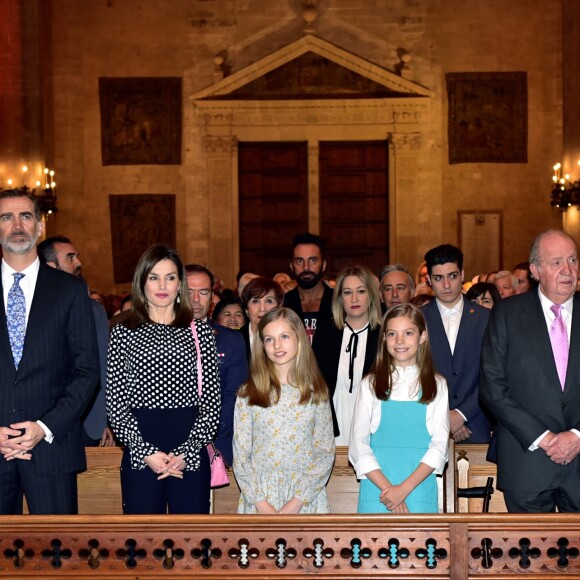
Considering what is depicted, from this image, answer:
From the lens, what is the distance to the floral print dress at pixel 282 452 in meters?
5.49

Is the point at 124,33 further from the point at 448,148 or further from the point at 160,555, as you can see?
the point at 160,555

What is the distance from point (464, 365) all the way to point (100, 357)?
8.19 feet

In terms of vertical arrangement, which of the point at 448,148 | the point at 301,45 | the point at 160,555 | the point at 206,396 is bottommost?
the point at 160,555

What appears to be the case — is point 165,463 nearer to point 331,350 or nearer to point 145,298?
point 145,298

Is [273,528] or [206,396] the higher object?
[206,396]

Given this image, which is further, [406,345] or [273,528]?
[406,345]

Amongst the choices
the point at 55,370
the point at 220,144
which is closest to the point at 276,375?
the point at 55,370

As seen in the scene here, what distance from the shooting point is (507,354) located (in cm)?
554

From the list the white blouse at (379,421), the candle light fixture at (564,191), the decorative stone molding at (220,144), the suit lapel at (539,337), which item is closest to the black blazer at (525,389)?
the suit lapel at (539,337)

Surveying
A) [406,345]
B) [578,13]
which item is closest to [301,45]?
[578,13]

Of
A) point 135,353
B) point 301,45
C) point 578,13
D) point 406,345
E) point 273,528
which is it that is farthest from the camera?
point 301,45

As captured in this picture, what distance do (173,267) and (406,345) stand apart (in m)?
1.35

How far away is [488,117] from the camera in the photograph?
2103cm

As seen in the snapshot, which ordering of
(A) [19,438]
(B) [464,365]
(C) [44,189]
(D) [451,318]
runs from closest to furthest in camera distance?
(A) [19,438] < (B) [464,365] < (D) [451,318] < (C) [44,189]
